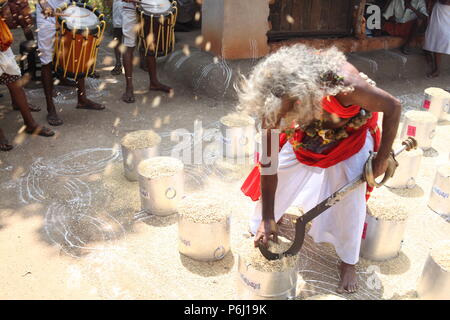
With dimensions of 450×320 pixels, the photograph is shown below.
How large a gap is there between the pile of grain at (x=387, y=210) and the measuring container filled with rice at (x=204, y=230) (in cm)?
101

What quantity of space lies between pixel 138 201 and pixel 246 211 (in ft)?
2.98

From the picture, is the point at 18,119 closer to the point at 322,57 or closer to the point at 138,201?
the point at 138,201

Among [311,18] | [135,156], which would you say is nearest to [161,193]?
[135,156]

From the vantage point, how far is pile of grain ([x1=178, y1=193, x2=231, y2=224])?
2.89 m

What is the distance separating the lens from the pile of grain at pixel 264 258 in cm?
245

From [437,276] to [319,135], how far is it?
105 cm

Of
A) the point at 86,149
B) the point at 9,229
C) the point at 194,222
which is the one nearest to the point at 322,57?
the point at 194,222

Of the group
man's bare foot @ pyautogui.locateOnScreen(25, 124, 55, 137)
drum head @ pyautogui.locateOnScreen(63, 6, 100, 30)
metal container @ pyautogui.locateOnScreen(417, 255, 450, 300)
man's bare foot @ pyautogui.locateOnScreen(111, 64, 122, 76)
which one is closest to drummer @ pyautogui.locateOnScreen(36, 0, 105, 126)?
drum head @ pyautogui.locateOnScreen(63, 6, 100, 30)

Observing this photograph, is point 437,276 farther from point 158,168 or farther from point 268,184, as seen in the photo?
point 158,168

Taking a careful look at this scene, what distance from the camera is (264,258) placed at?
2.51 metres

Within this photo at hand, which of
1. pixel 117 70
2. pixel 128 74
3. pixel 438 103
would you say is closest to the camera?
pixel 438 103

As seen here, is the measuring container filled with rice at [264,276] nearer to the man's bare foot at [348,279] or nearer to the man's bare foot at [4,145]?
the man's bare foot at [348,279]

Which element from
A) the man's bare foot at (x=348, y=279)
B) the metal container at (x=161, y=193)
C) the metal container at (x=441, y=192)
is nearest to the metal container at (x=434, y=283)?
the man's bare foot at (x=348, y=279)

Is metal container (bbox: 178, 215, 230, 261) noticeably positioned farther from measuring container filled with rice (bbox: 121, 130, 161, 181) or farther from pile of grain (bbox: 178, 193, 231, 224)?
measuring container filled with rice (bbox: 121, 130, 161, 181)
